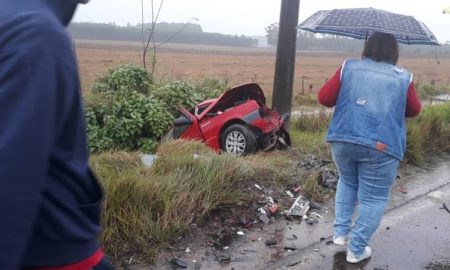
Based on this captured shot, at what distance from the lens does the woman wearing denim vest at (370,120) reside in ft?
13.8

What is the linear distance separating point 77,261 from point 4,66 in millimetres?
587

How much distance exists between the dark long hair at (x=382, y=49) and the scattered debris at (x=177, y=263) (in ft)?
7.41

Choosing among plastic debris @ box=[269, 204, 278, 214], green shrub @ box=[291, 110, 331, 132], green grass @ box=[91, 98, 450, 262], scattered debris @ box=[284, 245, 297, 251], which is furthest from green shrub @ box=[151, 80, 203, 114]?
scattered debris @ box=[284, 245, 297, 251]

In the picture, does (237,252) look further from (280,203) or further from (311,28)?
(311,28)

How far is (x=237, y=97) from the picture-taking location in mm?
8750

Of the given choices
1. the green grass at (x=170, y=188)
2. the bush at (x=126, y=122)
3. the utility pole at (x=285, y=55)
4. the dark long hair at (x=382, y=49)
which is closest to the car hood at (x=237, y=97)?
the utility pole at (x=285, y=55)

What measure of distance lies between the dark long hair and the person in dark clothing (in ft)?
11.1

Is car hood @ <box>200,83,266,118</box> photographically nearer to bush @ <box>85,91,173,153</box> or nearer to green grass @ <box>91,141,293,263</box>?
bush @ <box>85,91,173,153</box>

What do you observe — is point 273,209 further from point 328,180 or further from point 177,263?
point 177,263

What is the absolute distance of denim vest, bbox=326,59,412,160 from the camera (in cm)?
419

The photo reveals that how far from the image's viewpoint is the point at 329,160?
7.32 m

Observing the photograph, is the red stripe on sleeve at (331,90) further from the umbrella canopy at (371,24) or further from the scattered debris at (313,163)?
the scattered debris at (313,163)

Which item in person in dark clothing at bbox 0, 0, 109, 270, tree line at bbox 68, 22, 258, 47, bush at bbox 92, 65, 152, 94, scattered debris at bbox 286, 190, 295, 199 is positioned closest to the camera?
person in dark clothing at bbox 0, 0, 109, 270

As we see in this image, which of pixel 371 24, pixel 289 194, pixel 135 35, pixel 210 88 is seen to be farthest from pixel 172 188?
pixel 135 35
